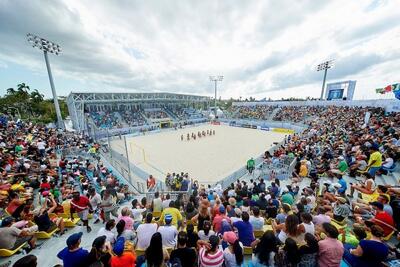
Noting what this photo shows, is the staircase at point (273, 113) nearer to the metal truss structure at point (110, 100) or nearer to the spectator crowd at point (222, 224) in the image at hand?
the metal truss structure at point (110, 100)

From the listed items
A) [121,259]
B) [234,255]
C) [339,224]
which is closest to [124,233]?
[121,259]

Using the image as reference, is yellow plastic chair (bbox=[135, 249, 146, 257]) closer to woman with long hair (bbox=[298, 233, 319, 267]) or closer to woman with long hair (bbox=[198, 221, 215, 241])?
woman with long hair (bbox=[198, 221, 215, 241])

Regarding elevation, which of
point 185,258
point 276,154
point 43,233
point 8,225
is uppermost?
point 185,258

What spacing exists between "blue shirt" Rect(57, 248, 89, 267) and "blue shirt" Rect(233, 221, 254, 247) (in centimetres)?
283

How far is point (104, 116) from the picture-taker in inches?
1368

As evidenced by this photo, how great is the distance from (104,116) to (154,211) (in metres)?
34.7

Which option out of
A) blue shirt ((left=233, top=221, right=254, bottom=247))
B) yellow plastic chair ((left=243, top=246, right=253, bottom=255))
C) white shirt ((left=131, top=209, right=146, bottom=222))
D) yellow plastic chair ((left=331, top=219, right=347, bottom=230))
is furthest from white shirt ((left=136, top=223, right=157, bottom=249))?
yellow plastic chair ((left=331, top=219, right=347, bottom=230))

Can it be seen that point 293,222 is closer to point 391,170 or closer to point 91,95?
point 391,170

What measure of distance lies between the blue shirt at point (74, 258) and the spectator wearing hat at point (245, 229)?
2829 mm

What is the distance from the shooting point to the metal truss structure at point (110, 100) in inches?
1113

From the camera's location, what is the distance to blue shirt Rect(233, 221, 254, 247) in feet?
12.0

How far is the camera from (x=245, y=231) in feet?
12.1

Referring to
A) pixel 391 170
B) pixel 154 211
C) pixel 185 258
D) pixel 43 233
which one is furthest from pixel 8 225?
pixel 391 170

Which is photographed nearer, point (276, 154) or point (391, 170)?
point (391, 170)
